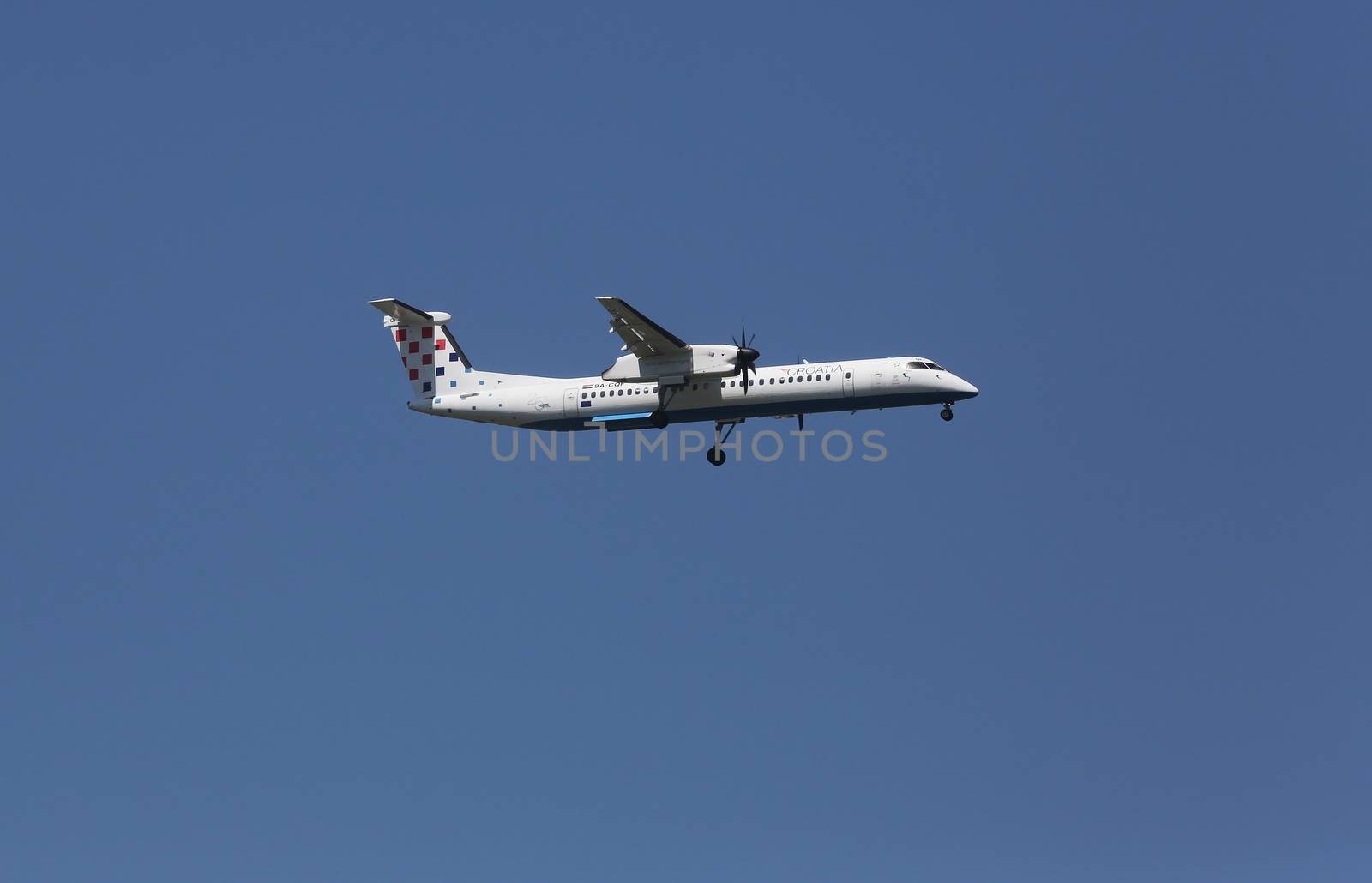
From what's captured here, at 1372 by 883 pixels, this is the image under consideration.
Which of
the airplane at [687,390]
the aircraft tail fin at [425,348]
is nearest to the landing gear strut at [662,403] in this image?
the airplane at [687,390]

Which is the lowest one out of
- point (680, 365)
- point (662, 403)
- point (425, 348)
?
point (662, 403)

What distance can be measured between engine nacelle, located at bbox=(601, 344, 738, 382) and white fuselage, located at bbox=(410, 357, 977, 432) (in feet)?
1.28

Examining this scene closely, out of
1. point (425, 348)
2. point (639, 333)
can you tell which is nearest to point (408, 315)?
point (425, 348)

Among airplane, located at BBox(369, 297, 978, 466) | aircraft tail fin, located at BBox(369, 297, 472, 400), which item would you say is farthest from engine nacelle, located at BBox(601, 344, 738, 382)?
aircraft tail fin, located at BBox(369, 297, 472, 400)

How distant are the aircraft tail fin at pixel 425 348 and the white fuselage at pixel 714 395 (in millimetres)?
881

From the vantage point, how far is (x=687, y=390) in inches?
1682

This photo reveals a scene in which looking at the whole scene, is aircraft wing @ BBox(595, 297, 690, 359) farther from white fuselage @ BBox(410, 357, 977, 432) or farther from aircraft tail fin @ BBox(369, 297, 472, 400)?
aircraft tail fin @ BBox(369, 297, 472, 400)

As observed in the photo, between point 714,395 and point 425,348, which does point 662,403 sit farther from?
point 425,348

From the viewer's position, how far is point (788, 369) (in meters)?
42.3

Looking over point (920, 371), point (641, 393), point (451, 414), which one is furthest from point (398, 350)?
point (920, 371)

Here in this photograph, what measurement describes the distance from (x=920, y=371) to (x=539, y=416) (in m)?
10.3

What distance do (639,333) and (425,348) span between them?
25.6 feet

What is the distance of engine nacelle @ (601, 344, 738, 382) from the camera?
42094 millimetres

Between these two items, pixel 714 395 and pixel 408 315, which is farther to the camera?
pixel 408 315
